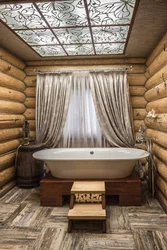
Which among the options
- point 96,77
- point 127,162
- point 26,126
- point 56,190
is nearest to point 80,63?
point 96,77

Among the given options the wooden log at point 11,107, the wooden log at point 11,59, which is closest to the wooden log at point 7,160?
the wooden log at point 11,107

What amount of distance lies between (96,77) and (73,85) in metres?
0.49

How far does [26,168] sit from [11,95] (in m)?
1.36

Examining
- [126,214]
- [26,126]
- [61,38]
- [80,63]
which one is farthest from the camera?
[80,63]

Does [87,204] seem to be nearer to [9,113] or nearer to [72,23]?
[9,113]

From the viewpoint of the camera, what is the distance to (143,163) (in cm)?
383

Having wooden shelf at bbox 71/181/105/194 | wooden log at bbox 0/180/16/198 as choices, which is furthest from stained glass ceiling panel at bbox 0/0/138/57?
wooden log at bbox 0/180/16/198

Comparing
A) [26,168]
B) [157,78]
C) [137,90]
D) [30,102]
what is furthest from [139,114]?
[26,168]

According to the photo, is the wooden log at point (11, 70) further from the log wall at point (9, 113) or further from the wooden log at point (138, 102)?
the wooden log at point (138, 102)

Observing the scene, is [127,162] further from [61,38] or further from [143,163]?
[61,38]

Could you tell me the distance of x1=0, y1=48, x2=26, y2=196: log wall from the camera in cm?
319

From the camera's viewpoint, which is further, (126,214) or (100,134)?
(100,134)

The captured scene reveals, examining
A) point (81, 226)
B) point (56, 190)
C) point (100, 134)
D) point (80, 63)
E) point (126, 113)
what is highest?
point (80, 63)

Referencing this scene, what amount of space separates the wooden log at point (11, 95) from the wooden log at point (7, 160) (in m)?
1.01
